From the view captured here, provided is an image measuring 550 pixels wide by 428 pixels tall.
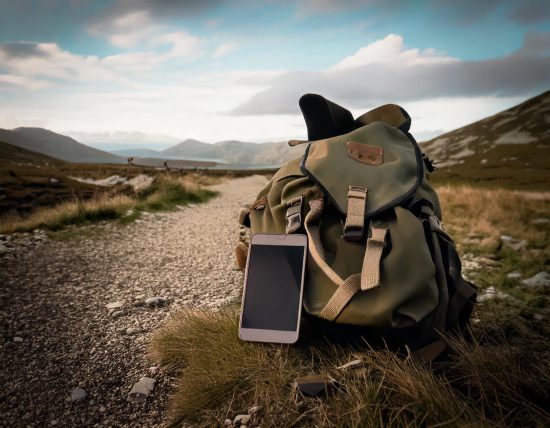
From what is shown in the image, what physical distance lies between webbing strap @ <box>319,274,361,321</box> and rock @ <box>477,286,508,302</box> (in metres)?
2.69

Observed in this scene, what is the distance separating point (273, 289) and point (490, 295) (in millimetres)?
3187

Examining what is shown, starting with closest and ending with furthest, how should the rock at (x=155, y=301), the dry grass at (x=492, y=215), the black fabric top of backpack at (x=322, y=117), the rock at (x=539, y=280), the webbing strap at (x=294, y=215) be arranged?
the webbing strap at (x=294, y=215) < the black fabric top of backpack at (x=322, y=117) < the rock at (x=155, y=301) < the rock at (x=539, y=280) < the dry grass at (x=492, y=215)

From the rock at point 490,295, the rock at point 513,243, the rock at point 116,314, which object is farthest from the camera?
the rock at point 513,243

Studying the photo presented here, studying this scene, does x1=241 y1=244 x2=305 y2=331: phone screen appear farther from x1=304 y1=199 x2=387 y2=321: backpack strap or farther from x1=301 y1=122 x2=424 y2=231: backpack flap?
x1=301 y1=122 x2=424 y2=231: backpack flap

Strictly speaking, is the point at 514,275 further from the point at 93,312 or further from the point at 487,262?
the point at 93,312

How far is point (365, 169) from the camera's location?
269cm

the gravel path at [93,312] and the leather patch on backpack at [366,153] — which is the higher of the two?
the leather patch on backpack at [366,153]

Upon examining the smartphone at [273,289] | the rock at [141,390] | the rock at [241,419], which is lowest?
the rock at [141,390]

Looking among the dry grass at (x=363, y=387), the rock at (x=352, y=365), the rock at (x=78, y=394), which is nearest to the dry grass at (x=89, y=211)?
the rock at (x=78, y=394)

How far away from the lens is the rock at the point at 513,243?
21.1 feet

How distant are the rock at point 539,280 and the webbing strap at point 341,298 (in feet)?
12.2

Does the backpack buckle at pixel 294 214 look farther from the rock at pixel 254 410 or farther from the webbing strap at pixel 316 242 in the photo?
the rock at pixel 254 410

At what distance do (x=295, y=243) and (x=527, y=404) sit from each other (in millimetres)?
1625

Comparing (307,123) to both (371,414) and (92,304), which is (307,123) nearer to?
(371,414)
